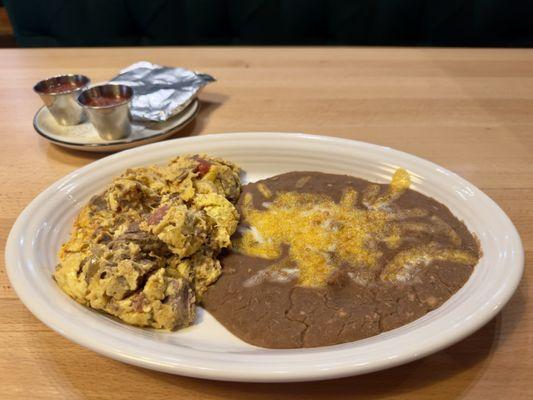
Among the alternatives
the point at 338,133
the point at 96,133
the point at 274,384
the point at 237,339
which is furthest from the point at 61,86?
the point at 274,384

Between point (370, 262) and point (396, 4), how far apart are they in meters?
2.47

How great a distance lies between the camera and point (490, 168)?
1591mm

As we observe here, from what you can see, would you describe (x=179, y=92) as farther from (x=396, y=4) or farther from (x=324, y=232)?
(x=396, y=4)

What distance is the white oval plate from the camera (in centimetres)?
84

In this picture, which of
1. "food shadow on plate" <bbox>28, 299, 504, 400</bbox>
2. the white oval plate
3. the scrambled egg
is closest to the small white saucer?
the white oval plate

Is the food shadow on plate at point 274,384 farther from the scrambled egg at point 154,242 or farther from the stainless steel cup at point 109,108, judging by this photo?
the stainless steel cup at point 109,108

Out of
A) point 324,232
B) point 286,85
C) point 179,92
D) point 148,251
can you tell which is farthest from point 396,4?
point 148,251

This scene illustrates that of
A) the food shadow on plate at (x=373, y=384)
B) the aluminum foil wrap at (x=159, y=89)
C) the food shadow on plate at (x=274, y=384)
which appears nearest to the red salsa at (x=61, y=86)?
the aluminum foil wrap at (x=159, y=89)

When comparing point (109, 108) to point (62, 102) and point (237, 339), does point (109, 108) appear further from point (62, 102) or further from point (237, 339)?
point (237, 339)

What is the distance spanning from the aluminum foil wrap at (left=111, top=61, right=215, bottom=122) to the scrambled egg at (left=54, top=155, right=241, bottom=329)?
50 cm

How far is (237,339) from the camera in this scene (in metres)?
1.00

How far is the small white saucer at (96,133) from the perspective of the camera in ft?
5.49

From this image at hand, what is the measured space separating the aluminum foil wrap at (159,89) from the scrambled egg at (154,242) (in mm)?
501

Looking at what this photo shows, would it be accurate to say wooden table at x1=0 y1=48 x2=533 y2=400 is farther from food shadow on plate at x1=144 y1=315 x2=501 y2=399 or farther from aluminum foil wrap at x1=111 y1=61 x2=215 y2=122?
aluminum foil wrap at x1=111 y1=61 x2=215 y2=122
